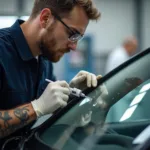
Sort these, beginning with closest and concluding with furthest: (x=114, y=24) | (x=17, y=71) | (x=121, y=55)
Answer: (x=17, y=71) < (x=121, y=55) < (x=114, y=24)

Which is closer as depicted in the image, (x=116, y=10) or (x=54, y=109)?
(x=54, y=109)

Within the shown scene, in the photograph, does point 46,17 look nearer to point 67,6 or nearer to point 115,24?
point 67,6

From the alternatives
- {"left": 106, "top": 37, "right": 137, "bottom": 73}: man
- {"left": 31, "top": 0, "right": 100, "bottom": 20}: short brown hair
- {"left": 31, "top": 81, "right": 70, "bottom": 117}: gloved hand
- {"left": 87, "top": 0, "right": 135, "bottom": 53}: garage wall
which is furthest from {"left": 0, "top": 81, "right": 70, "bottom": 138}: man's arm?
{"left": 87, "top": 0, "right": 135, "bottom": 53}: garage wall

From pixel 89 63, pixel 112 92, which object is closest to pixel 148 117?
pixel 112 92

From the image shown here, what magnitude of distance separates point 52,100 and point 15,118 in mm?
174

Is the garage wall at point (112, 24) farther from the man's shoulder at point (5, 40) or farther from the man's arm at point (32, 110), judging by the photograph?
the man's arm at point (32, 110)

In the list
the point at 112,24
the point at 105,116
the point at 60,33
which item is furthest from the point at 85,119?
the point at 112,24

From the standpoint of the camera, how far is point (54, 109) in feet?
6.09

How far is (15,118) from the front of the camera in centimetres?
182

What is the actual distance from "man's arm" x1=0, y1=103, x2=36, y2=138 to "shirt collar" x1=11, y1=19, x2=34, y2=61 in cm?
27

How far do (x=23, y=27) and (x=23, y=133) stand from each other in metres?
0.53

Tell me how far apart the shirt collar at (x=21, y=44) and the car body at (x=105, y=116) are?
0.99 ft

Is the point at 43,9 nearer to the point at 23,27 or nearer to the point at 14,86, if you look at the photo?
the point at 23,27

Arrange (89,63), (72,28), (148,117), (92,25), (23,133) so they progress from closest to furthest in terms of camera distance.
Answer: (148,117), (23,133), (72,28), (89,63), (92,25)
